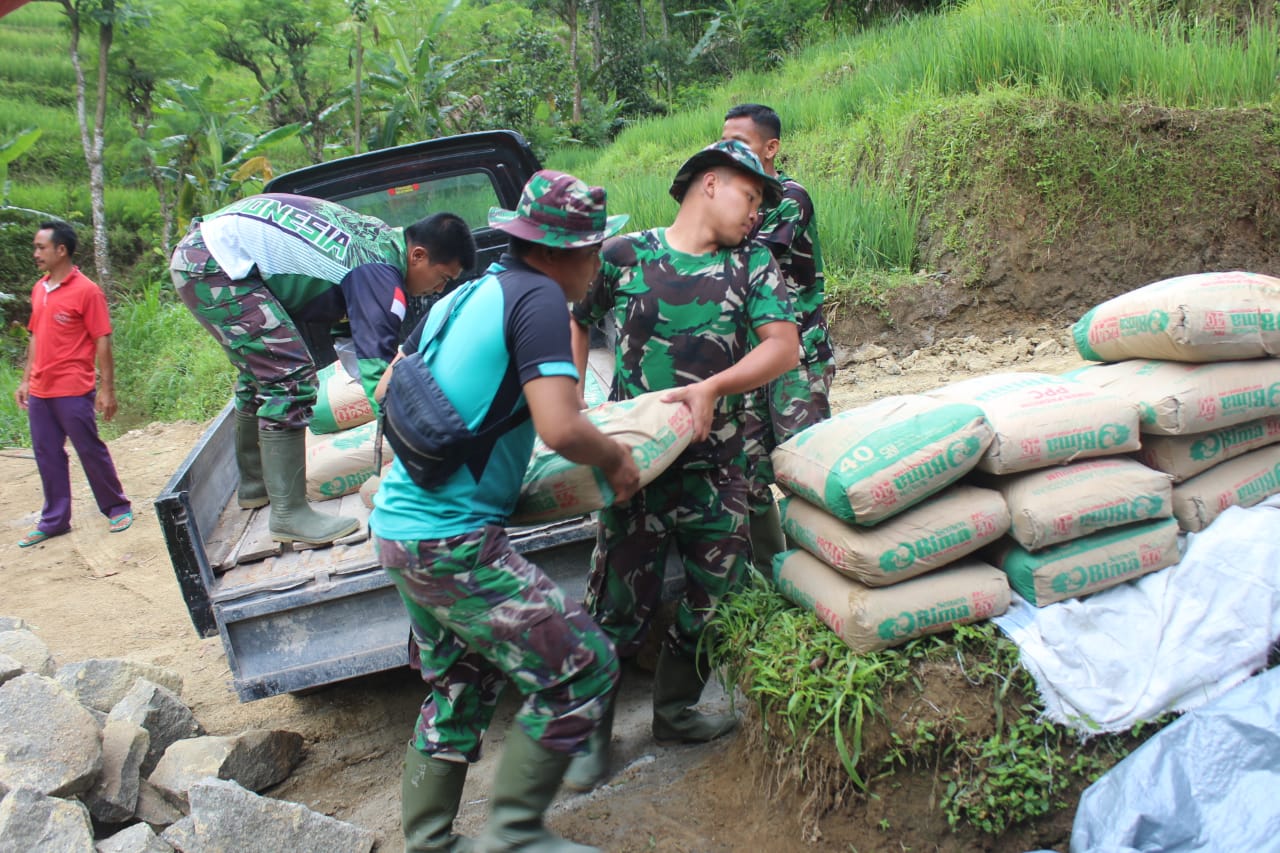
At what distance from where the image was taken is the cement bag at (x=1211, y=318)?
261cm

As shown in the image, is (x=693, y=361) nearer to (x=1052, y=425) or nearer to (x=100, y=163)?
(x=1052, y=425)

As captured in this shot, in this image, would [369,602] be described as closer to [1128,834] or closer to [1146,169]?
[1128,834]

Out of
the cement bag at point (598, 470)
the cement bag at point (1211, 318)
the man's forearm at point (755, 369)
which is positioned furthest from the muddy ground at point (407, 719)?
the cement bag at point (1211, 318)

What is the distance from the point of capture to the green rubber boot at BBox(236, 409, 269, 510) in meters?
3.63

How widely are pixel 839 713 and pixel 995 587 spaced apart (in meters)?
0.55

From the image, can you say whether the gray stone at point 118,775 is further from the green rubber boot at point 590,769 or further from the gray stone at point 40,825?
the green rubber boot at point 590,769

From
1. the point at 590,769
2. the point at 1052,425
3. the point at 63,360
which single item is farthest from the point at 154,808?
the point at 63,360

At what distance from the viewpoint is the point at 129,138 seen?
1528cm

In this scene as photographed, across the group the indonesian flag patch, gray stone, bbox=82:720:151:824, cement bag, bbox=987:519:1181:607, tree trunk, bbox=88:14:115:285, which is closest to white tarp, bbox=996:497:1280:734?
cement bag, bbox=987:519:1181:607

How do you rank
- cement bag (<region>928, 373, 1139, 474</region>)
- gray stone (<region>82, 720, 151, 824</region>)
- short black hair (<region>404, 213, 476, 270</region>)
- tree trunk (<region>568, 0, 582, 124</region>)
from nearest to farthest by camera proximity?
→ 1. cement bag (<region>928, 373, 1139, 474</region>)
2. gray stone (<region>82, 720, 151, 824</region>)
3. short black hair (<region>404, 213, 476, 270</region>)
4. tree trunk (<region>568, 0, 582, 124</region>)

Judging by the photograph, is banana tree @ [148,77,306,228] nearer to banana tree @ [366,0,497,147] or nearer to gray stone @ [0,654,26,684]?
banana tree @ [366,0,497,147]

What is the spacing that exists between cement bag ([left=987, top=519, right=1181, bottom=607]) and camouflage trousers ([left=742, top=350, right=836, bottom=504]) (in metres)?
1.01

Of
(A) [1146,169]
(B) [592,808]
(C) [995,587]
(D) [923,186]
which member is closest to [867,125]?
(D) [923,186]

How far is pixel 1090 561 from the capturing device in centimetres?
247
